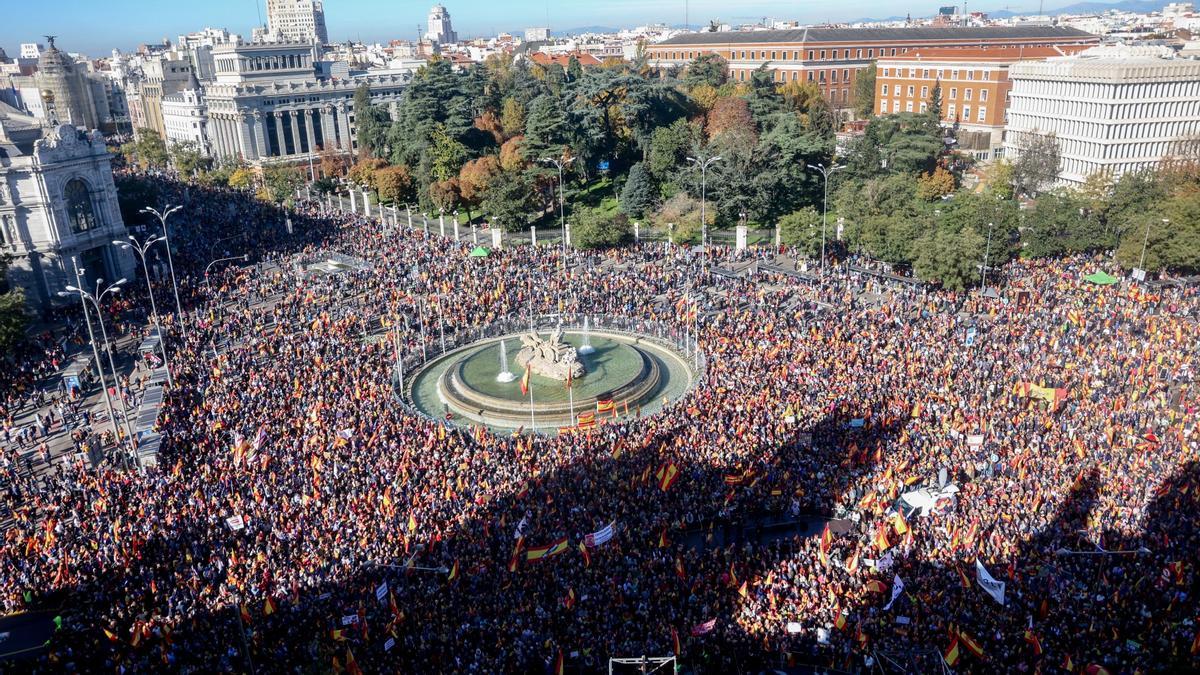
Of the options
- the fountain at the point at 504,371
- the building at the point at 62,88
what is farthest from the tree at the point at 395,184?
the building at the point at 62,88

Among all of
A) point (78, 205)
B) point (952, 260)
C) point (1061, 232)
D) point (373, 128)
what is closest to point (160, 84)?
point (373, 128)

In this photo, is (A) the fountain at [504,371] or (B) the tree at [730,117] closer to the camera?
(A) the fountain at [504,371]

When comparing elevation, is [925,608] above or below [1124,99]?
below

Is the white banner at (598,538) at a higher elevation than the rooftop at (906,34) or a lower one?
lower

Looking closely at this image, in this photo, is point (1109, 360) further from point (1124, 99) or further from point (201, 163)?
point (201, 163)

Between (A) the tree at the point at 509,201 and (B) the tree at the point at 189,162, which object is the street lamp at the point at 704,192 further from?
(B) the tree at the point at 189,162

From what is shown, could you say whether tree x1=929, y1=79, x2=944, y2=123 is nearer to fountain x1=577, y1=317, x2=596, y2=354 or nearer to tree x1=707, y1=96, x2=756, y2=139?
tree x1=707, y1=96, x2=756, y2=139

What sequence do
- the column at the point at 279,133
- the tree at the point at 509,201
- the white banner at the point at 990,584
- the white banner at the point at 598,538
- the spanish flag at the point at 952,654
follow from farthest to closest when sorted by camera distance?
the column at the point at 279,133
the tree at the point at 509,201
the white banner at the point at 598,538
the white banner at the point at 990,584
the spanish flag at the point at 952,654

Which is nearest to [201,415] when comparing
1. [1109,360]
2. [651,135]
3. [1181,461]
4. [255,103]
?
[1181,461]
